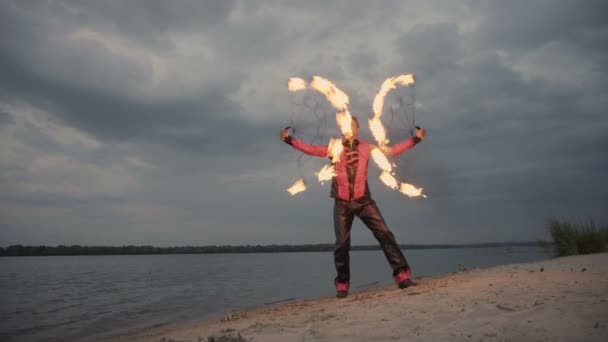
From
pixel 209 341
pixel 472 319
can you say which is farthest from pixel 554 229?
pixel 209 341

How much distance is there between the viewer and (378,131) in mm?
9227

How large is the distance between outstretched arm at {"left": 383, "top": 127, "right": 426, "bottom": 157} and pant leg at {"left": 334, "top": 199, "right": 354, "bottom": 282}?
1573 mm

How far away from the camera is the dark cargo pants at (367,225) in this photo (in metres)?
9.05

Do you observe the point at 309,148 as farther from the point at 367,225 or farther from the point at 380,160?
the point at 367,225

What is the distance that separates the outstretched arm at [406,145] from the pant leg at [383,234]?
1.20 m

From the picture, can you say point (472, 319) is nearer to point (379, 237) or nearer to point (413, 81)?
point (379, 237)

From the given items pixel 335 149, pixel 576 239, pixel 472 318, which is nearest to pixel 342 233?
pixel 335 149

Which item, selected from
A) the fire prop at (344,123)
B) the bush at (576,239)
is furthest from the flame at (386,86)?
the bush at (576,239)

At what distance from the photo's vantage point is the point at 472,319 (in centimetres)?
497

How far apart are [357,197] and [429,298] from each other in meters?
3.07

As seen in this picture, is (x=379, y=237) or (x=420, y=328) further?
(x=379, y=237)

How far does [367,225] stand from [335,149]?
1.86m

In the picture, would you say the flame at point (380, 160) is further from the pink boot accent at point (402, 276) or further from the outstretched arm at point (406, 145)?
the pink boot accent at point (402, 276)

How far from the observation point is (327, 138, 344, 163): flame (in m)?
9.30
